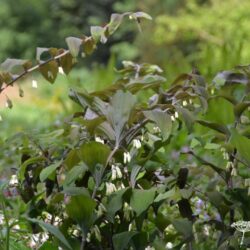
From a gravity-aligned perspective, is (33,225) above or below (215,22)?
above

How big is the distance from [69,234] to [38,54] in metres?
0.43

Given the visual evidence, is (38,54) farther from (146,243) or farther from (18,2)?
(18,2)

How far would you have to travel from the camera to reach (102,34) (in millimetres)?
1556

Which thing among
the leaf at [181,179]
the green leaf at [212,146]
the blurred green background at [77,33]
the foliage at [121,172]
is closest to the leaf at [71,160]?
the foliage at [121,172]

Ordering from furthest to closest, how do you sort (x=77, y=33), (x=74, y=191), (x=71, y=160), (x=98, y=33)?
(x=77, y=33) < (x=98, y=33) < (x=71, y=160) < (x=74, y=191)

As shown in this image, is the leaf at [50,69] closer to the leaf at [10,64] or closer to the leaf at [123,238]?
the leaf at [10,64]

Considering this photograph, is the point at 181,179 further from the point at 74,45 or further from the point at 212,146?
the point at 74,45

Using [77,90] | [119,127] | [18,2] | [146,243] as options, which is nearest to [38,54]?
[77,90]

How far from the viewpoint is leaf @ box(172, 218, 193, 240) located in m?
1.34

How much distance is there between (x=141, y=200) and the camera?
4.14 ft

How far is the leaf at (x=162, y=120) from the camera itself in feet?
4.15

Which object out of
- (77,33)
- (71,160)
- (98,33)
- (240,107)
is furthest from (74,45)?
(77,33)

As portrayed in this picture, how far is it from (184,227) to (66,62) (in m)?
0.52

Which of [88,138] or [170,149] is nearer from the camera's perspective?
[88,138]
